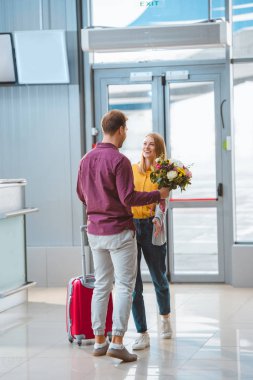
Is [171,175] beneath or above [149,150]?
beneath

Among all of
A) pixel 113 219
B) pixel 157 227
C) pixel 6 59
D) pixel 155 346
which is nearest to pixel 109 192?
pixel 113 219

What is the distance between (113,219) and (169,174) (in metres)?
0.53

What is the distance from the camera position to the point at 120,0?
9.23 m

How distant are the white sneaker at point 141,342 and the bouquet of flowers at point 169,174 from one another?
1096 millimetres

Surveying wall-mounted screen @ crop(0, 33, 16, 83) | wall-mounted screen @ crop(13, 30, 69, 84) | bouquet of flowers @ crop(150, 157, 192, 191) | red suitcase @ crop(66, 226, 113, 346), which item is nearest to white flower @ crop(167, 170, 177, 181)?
bouquet of flowers @ crop(150, 157, 192, 191)

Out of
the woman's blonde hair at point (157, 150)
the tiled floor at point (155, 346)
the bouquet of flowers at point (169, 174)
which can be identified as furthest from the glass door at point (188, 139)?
the bouquet of flowers at point (169, 174)

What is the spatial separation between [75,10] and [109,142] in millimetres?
3969

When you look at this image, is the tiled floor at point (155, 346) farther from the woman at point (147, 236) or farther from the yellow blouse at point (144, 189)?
the yellow blouse at point (144, 189)

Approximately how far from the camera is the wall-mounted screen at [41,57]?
9102 millimetres

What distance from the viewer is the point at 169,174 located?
18.8 feet

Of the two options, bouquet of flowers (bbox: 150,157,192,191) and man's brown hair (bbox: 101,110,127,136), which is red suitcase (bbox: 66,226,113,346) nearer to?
bouquet of flowers (bbox: 150,157,192,191)

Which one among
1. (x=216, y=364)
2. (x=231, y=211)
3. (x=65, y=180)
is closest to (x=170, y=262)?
(x=231, y=211)

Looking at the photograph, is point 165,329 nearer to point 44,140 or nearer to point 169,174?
point 169,174

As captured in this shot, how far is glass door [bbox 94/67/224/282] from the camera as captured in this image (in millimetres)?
9211
